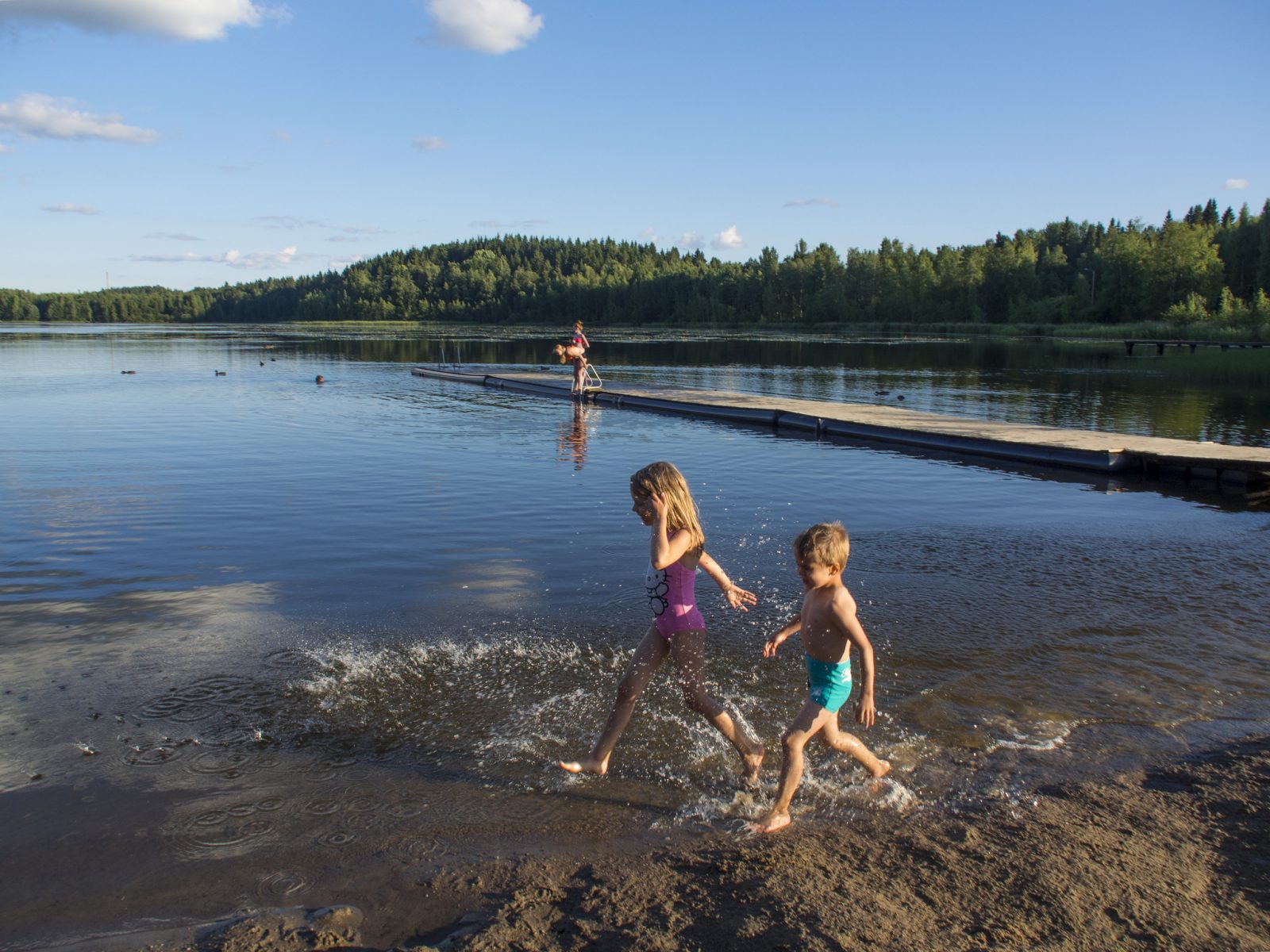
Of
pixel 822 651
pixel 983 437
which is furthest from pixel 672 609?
pixel 983 437

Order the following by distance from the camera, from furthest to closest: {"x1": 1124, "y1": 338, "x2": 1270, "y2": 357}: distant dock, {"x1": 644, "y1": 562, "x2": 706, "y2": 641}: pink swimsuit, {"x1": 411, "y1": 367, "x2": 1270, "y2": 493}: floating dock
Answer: {"x1": 1124, "y1": 338, "x2": 1270, "y2": 357}: distant dock < {"x1": 411, "y1": 367, "x2": 1270, "y2": 493}: floating dock < {"x1": 644, "y1": 562, "x2": 706, "y2": 641}: pink swimsuit

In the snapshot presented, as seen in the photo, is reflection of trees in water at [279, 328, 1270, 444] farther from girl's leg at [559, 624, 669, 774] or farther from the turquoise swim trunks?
girl's leg at [559, 624, 669, 774]

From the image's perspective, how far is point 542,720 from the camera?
6.50 metres

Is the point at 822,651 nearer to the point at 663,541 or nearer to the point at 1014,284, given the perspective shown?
the point at 663,541

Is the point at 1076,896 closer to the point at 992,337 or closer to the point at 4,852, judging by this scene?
the point at 4,852

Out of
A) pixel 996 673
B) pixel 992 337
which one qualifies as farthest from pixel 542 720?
pixel 992 337

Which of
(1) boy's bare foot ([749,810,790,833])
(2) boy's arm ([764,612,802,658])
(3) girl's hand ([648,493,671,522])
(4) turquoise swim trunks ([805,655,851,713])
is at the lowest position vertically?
(1) boy's bare foot ([749,810,790,833])

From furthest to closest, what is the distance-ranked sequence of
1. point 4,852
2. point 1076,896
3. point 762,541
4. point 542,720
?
1. point 762,541
2. point 542,720
3. point 4,852
4. point 1076,896

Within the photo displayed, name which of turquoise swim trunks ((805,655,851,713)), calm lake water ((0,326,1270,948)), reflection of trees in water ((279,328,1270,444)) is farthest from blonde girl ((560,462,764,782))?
reflection of trees in water ((279,328,1270,444))

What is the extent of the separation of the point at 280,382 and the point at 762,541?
35580 mm

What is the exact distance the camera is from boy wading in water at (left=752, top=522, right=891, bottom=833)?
4934 mm

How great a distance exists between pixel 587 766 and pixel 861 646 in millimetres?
1950

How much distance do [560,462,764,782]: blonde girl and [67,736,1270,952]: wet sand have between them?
81cm

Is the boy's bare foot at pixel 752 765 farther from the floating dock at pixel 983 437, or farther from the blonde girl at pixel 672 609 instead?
the floating dock at pixel 983 437
